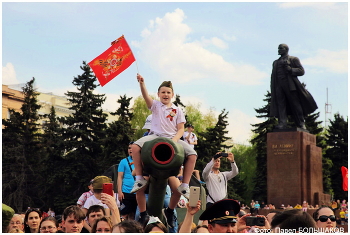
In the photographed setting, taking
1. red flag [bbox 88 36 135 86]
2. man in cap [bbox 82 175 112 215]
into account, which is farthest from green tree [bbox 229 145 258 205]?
red flag [bbox 88 36 135 86]

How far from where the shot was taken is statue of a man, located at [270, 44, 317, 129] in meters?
21.9

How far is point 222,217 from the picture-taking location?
552 cm

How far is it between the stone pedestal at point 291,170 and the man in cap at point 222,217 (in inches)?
616

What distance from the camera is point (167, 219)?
666 centimetres

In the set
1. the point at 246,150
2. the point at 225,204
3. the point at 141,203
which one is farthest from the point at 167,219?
the point at 246,150

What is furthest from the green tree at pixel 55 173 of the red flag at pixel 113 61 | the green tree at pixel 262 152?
the red flag at pixel 113 61

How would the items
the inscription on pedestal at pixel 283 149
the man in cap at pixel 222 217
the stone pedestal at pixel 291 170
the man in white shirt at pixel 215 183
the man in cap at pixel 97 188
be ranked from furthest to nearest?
the inscription on pedestal at pixel 283 149, the stone pedestal at pixel 291 170, the man in white shirt at pixel 215 183, the man in cap at pixel 97 188, the man in cap at pixel 222 217

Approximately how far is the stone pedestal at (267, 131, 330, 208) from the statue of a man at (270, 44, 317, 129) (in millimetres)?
751

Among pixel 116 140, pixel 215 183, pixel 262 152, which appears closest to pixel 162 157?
pixel 215 183

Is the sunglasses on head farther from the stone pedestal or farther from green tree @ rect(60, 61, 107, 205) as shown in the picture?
green tree @ rect(60, 61, 107, 205)

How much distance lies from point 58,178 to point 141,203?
35.3m

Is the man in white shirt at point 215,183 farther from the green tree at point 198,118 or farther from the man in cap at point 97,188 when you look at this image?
the green tree at point 198,118

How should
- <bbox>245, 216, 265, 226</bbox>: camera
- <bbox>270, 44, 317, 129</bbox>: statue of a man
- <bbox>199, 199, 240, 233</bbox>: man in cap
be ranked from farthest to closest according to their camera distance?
1. <bbox>270, 44, 317, 129</bbox>: statue of a man
2. <bbox>245, 216, 265, 226</bbox>: camera
3. <bbox>199, 199, 240, 233</bbox>: man in cap

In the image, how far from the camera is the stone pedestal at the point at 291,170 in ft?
68.8
